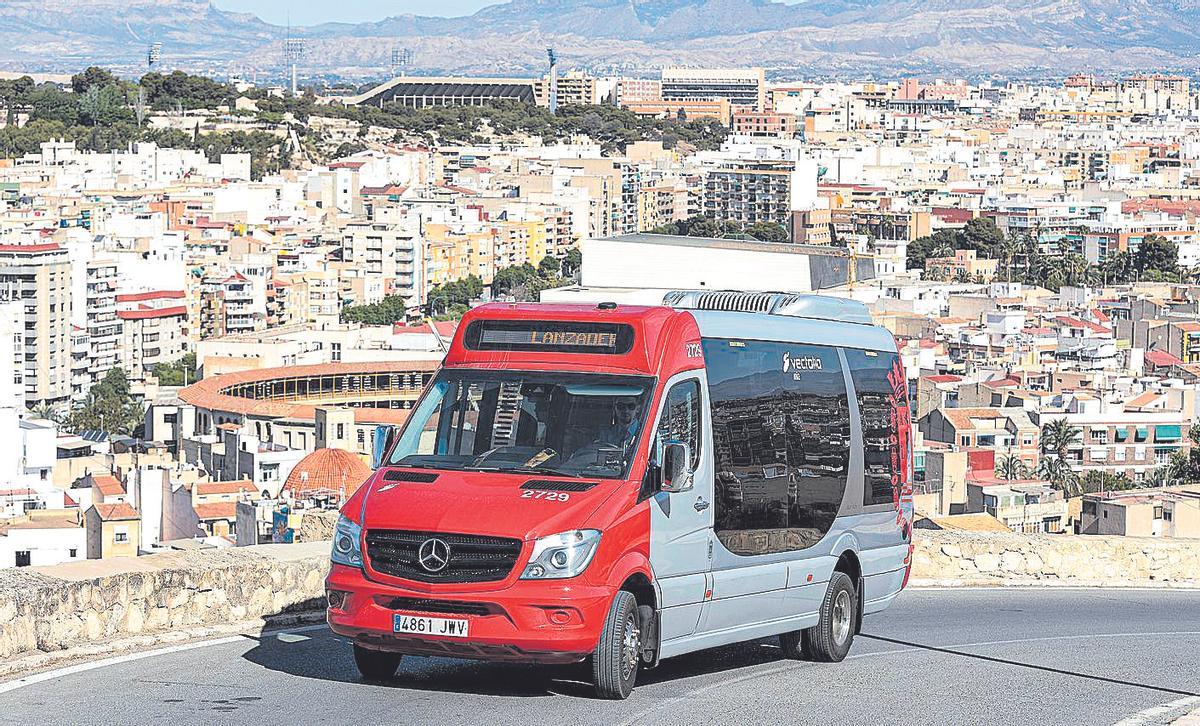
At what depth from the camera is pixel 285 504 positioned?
31.7 metres

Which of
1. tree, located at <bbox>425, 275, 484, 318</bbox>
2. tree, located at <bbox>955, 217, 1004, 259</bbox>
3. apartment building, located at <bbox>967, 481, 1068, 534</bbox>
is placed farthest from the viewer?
tree, located at <bbox>955, 217, 1004, 259</bbox>

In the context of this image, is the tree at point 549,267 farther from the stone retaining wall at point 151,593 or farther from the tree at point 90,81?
the stone retaining wall at point 151,593

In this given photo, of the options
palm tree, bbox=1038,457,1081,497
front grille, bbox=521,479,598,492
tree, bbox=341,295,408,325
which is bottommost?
palm tree, bbox=1038,457,1081,497

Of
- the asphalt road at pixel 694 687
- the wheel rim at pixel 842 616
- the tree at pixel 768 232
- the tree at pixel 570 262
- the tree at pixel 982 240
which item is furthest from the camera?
the tree at pixel 768 232

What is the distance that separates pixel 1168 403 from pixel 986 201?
7151 cm

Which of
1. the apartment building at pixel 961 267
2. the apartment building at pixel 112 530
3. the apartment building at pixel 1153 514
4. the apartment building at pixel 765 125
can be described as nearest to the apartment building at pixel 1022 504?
the apartment building at pixel 1153 514

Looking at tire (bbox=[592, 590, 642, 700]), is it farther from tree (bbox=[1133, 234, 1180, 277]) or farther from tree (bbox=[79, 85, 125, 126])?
tree (bbox=[79, 85, 125, 126])

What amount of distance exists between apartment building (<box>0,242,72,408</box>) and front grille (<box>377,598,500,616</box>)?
219 ft

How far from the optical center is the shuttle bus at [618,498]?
6754 mm

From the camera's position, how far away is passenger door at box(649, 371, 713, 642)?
711cm

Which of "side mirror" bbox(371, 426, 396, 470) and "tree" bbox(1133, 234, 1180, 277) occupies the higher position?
"side mirror" bbox(371, 426, 396, 470)

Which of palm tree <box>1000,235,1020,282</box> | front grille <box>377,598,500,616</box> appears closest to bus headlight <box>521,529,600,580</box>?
front grille <box>377,598,500,616</box>

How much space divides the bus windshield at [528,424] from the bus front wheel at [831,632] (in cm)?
143

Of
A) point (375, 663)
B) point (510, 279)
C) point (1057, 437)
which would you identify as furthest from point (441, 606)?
point (510, 279)
